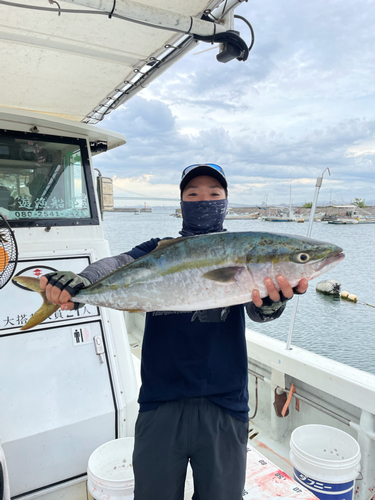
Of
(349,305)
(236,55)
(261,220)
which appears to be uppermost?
(236,55)

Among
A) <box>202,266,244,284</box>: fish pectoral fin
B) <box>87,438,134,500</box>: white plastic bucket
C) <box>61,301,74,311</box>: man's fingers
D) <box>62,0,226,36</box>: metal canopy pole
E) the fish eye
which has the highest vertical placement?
<box>62,0,226,36</box>: metal canopy pole

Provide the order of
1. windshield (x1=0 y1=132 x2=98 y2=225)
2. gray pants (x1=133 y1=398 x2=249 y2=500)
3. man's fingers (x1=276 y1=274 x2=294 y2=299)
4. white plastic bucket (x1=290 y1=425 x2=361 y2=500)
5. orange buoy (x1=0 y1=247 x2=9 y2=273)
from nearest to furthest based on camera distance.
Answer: man's fingers (x1=276 y1=274 x2=294 y2=299) → gray pants (x1=133 y1=398 x2=249 y2=500) → orange buoy (x1=0 y1=247 x2=9 y2=273) → white plastic bucket (x1=290 y1=425 x2=361 y2=500) → windshield (x1=0 y1=132 x2=98 y2=225)

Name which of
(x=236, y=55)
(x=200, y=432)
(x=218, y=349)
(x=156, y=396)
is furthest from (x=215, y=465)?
(x=236, y=55)

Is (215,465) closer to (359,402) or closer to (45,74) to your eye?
(359,402)

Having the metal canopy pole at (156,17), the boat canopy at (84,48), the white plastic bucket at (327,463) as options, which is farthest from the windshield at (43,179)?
the white plastic bucket at (327,463)

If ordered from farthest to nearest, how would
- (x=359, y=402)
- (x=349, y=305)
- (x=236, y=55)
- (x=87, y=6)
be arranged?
(x=349, y=305)
(x=359, y=402)
(x=236, y=55)
(x=87, y=6)

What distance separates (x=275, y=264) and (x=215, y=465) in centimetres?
116

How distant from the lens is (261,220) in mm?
43000

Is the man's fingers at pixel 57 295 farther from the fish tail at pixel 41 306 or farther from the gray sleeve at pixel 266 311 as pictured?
the gray sleeve at pixel 266 311

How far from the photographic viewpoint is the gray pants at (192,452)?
182 cm

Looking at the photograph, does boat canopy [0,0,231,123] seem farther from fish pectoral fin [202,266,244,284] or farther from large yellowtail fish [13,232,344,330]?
fish pectoral fin [202,266,244,284]

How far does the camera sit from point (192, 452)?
1855 mm

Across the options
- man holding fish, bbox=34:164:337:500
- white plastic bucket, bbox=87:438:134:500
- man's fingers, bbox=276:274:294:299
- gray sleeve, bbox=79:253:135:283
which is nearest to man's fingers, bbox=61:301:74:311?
man holding fish, bbox=34:164:337:500

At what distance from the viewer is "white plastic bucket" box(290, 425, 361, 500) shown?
2736mm
